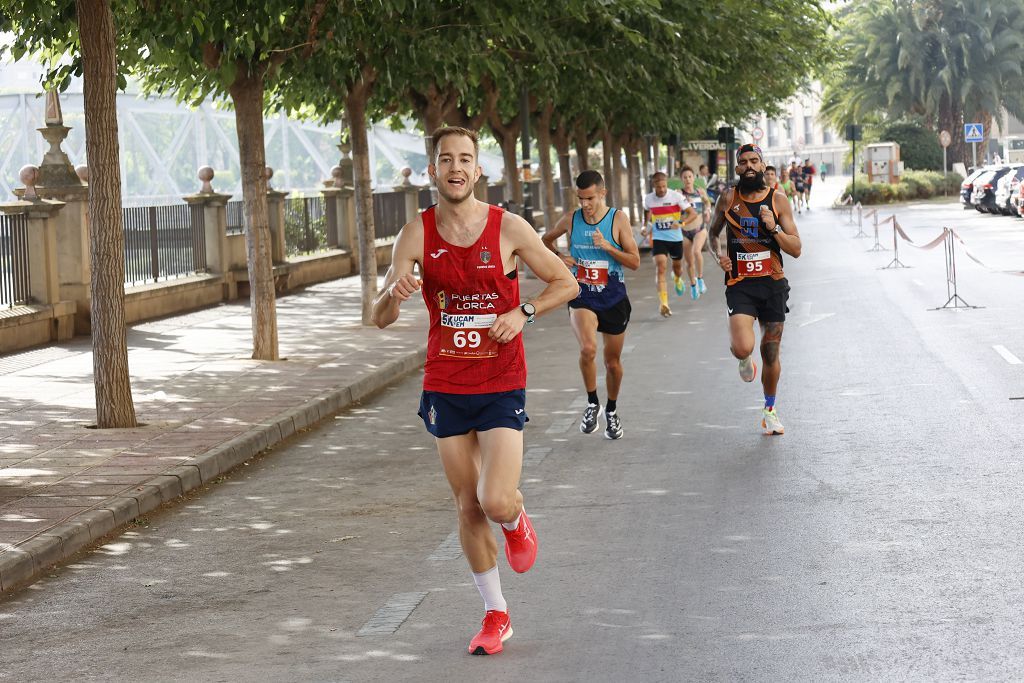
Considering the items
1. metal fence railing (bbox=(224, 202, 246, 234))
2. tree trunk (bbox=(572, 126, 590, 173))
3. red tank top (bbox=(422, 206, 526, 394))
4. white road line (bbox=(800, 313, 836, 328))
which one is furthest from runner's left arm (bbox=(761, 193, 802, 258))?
tree trunk (bbox=(572, 126, 590, 173))

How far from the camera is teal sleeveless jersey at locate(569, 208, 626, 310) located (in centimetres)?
1097

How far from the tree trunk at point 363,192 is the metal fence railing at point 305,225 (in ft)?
30.6

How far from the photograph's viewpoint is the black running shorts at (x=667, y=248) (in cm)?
2148

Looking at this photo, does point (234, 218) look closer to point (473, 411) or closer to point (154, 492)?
point (154, 492)

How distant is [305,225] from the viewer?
3144 cm

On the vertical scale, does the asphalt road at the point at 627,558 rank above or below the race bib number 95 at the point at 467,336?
below

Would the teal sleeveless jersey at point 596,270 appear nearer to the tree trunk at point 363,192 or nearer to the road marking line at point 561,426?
the road marking line at point 561,426

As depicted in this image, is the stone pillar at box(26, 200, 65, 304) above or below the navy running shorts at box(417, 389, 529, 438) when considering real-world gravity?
above

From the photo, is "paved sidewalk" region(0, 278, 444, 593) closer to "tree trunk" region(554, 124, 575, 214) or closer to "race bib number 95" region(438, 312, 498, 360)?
"race bib number 95" region(438, 312, 498, 360)

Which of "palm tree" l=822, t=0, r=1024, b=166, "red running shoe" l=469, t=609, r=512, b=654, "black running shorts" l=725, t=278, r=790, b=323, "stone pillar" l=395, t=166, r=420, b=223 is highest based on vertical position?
"palm tree" l=822, t=0, r=1024, b=166

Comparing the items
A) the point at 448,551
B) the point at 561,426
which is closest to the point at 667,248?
the point at 561,426

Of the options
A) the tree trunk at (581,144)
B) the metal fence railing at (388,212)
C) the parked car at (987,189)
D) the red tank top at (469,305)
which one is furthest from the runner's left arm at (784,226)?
the parked car at (987,189)

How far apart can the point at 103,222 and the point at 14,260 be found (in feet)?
25.2

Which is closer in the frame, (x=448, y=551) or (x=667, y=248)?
(x=448, y=551)
